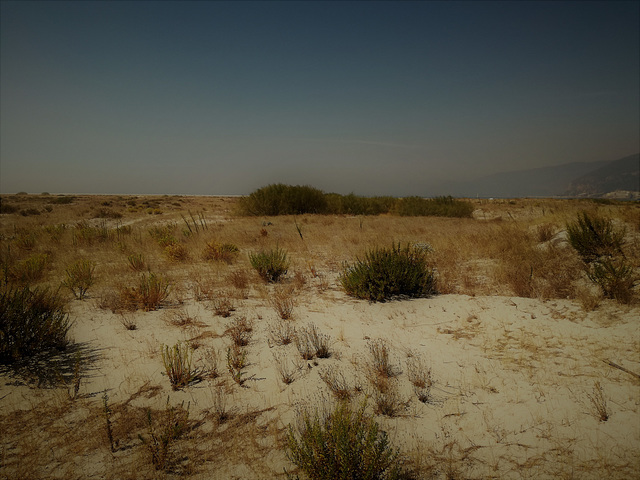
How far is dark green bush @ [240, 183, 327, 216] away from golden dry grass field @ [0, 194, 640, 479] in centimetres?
1488

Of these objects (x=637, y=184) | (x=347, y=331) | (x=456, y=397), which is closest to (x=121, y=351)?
(x=347, y=331)

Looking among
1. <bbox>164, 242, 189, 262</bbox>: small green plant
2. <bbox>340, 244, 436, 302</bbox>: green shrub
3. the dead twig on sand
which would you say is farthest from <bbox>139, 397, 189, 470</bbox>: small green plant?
<bbox>164, 242, 189, 262</bbox>: small green plant

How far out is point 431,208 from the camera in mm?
22625

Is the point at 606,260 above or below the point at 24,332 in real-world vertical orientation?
above

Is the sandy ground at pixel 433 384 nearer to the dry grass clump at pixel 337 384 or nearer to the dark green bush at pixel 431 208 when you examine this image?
the dry grass clump at pixel 337 384

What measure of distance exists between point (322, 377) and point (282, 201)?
18.4 meters

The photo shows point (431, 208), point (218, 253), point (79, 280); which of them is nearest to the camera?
point (79, 280)

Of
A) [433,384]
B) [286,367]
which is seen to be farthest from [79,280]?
[433,384]

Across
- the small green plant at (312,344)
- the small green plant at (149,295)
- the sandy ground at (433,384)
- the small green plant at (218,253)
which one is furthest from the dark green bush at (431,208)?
the small green plant at (149,295)

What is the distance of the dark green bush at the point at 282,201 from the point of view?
20.7 meters

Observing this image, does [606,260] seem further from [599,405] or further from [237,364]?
[237,364]

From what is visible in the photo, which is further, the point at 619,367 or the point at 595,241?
the point at 595,241

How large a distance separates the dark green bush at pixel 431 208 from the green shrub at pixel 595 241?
51.7 ft

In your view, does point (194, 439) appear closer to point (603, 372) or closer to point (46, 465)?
point (46, 465)
